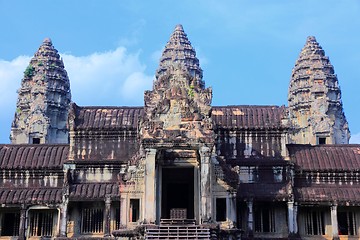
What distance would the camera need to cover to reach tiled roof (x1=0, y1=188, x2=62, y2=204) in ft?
112

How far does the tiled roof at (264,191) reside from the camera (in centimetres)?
3322

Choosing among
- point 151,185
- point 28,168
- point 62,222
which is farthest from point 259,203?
point 28,168

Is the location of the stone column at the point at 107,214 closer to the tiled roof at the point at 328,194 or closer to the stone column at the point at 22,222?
the stone column at the point at 22,222

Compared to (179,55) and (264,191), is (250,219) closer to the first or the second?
(264,191)

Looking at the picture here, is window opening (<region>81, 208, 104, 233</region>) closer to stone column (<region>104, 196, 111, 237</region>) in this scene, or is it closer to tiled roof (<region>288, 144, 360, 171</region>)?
stone column (<region>104, 196, 111, 237</region>)

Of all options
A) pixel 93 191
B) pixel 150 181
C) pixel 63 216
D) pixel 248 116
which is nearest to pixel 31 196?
pixel 63 216

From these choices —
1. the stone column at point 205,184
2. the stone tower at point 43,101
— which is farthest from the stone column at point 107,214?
the stone tower at point 43,101

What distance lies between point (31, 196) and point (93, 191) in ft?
12.9

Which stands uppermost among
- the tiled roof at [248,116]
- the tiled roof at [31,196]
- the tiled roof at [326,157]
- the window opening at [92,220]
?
the tiled roof at [248,116]

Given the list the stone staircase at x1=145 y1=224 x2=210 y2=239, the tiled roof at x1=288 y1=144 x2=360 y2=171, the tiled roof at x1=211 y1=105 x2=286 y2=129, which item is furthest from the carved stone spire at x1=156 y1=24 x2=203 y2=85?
the stone staircase at x1=145 y1=224 x2=210 y2=239

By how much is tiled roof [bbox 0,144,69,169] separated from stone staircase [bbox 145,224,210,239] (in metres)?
11.8

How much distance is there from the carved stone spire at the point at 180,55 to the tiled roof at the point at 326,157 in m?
30.9

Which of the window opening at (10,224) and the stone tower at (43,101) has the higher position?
the stone tower at (43,101)

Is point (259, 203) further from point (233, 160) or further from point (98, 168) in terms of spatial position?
point (98, 168)
